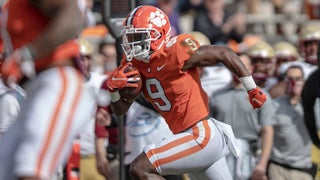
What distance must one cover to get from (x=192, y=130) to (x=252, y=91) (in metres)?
0.49

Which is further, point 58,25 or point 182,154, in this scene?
point 182,154

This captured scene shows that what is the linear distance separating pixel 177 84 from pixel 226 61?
39 cm

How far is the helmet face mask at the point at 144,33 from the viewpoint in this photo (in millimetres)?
6332

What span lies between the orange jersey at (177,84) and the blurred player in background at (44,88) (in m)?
2.09

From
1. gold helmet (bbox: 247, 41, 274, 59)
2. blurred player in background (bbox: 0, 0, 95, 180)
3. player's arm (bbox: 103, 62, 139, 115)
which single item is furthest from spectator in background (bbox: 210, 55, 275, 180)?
blurred player in background (bbox: 0, 0, 95, 180)

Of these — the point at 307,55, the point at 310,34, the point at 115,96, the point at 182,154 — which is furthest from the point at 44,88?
the point at 310,34

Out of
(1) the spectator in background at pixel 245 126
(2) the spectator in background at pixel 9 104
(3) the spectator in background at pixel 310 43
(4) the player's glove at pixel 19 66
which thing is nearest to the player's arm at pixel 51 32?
(4) the player's glove at pixel 19 66

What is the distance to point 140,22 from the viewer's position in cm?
642

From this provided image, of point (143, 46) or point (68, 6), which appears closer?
point (68, 6)

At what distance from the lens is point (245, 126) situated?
28.0 feet

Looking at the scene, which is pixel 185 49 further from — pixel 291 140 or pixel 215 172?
pixel 291 140

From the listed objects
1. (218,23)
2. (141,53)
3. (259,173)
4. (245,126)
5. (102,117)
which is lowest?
(218,23)

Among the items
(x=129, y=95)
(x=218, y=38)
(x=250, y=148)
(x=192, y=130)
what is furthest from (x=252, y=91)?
(x=218, y=38)

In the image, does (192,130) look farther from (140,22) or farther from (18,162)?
(18,162)
